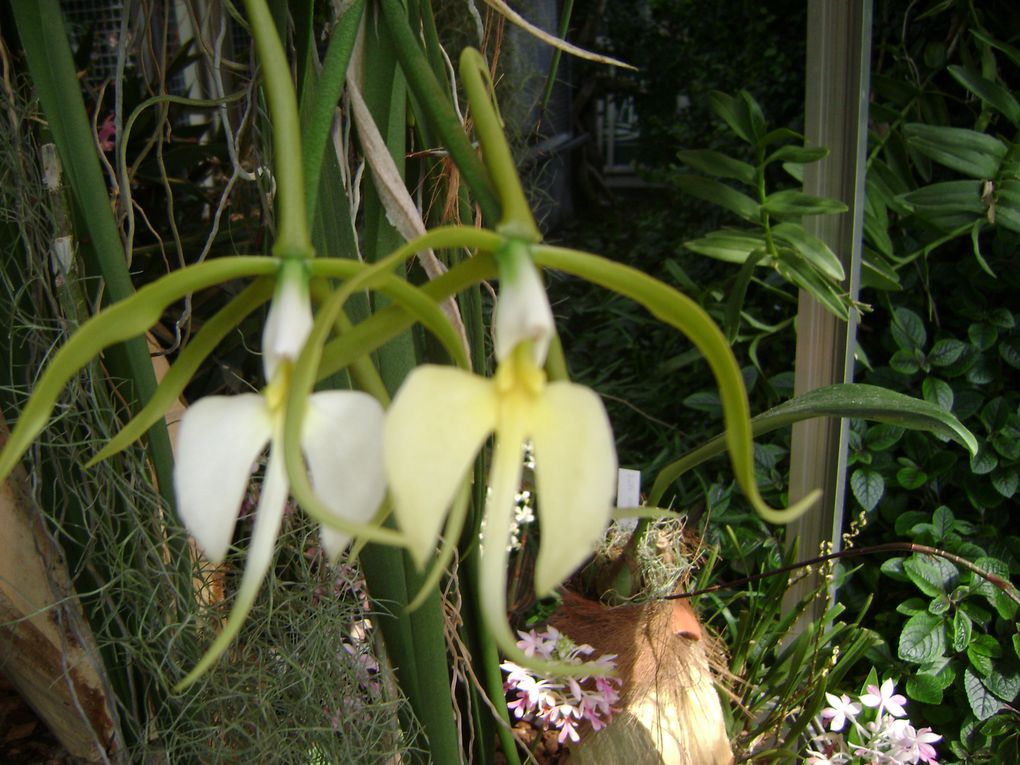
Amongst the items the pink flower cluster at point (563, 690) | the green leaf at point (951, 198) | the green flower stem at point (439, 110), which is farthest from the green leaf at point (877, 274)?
the green flower stem at point (439, 110)

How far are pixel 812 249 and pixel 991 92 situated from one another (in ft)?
Answer: 1.21

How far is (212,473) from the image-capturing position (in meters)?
0.18

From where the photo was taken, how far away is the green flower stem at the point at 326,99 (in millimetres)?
214

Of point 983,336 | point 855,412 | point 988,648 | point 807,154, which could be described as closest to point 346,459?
point 855,412

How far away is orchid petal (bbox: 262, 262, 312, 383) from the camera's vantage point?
18 centimetres

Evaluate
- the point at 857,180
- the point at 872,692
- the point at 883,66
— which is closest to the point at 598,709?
the point at 872,692

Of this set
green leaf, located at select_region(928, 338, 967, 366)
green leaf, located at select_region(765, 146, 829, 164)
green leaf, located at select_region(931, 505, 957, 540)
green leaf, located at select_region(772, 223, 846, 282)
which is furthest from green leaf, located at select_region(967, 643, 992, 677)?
green leaf, located at select_region(765, 146, 829, 164)

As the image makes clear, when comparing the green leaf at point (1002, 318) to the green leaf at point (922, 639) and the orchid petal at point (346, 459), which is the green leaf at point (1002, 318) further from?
the orchid petal at point (346, 459)

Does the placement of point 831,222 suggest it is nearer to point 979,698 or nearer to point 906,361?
point 906,361

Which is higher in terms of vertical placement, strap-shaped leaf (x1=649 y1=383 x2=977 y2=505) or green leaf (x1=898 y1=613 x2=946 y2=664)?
strap-shaped leaf (x1=649 y1=383 x2=977 y2=505)

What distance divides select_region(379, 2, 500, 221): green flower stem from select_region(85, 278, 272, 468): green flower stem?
57 mm

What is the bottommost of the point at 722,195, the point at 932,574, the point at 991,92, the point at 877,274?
the point at 932,574

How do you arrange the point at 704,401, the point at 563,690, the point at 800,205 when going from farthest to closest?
the point at 704,401, the point at 800,205, the point at 563,690

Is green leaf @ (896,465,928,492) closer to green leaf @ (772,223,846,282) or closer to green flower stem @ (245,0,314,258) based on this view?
green leaf @ (772,223,846,282)
